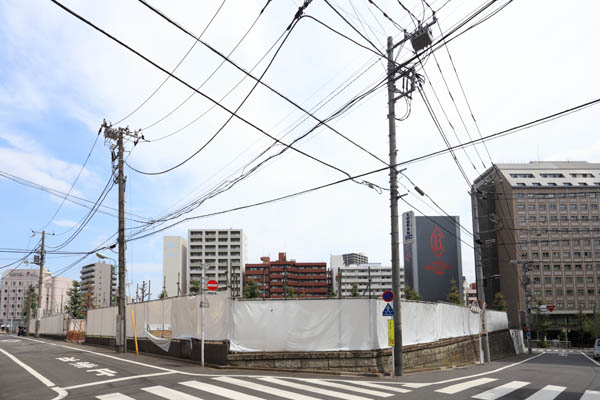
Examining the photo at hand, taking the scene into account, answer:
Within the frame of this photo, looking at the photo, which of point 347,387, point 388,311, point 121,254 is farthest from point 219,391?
point 121,254

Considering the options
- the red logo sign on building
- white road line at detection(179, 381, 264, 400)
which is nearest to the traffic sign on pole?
white road line at detection(179, 381, 264, 400)

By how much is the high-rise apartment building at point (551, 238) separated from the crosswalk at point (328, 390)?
280 feet

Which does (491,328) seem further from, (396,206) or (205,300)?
(205,300)

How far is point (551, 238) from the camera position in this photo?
317 ft

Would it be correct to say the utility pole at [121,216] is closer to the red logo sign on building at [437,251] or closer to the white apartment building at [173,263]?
the red logo sign on building at [437,251]

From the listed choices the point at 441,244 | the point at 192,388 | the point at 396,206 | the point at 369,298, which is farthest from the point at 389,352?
the point at 441,244

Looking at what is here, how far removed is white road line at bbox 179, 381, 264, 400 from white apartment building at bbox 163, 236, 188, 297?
424 feet

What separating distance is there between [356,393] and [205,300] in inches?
309

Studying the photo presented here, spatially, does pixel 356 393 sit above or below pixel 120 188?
below

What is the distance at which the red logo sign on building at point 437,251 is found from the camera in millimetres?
100250

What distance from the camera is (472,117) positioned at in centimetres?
1728

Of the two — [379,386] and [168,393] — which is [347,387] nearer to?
[379,386]

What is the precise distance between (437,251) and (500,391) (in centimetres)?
9394

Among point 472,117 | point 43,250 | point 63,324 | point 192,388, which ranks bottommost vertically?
point 63,324
